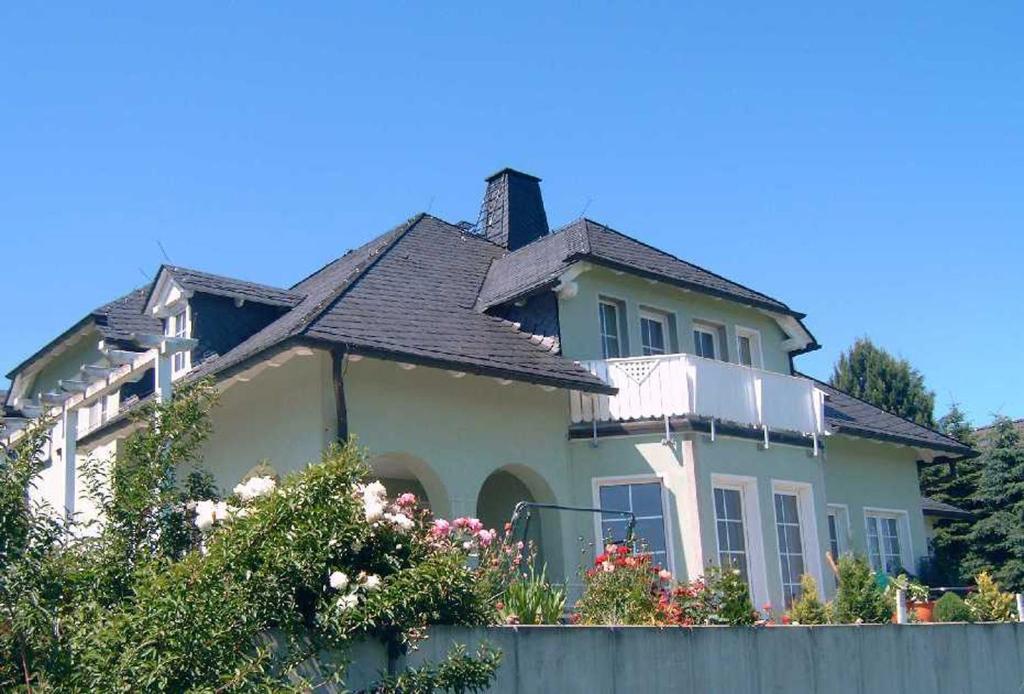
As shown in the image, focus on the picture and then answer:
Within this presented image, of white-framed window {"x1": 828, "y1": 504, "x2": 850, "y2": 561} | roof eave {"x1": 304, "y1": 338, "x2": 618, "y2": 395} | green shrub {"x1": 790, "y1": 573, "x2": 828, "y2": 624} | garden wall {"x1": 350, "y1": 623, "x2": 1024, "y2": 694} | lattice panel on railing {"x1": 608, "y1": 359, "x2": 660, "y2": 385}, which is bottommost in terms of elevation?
garden wall {"x1": 350, "y1": 623, "x2": 1024, "y2": 694}

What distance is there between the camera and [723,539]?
18.5 meters

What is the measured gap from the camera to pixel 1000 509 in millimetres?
31422

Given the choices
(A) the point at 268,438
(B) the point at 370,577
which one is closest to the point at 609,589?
(B) the point at 370,577

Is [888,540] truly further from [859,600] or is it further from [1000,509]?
[859,600]

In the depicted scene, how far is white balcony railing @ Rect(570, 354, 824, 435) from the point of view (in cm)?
1825

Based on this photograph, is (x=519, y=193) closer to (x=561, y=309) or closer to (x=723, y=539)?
(x=561, y=309)

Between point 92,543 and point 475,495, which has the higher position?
point 475,495

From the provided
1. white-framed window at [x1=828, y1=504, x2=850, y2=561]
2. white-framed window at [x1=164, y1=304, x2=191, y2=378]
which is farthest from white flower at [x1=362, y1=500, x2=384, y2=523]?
white-framed window at [x1=828, y1=504, x2=850, y2=561]

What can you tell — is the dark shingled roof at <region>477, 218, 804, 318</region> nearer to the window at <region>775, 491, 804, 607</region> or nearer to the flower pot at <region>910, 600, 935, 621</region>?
the window at <region>775, 491, 804, 607</region>

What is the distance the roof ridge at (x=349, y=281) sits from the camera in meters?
15.5

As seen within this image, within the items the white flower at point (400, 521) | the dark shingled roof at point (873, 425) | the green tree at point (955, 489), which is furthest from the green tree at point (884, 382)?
the white flower at point (400, 521)

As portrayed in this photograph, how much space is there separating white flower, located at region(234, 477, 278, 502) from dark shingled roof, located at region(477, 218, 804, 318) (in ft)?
38.4

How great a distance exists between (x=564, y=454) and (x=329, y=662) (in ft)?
38.0

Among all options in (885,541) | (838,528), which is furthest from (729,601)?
(885,541)
